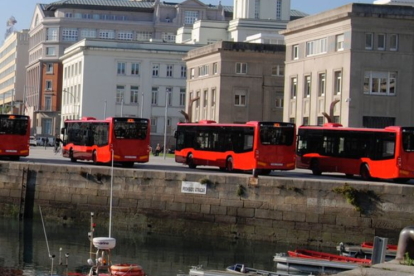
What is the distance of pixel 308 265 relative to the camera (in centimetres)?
3781

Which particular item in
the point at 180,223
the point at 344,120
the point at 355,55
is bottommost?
the point at 180,223

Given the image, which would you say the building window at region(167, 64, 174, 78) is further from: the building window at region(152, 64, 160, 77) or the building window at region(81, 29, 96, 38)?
the building window at region(81, 29, 96, 38)

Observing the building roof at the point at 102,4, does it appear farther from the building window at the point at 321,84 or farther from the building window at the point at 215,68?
the building window at the point at 321,84

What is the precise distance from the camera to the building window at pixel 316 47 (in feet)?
279

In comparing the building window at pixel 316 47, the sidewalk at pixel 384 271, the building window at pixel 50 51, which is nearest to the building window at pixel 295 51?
the building window at pixel 316 47

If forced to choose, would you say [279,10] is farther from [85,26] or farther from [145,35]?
[85,26]

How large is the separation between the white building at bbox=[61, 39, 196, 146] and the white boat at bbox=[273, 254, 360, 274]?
9752cm

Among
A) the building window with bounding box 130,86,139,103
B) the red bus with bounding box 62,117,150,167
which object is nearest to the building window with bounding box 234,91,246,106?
the building window with bounding box 130,86,139,103

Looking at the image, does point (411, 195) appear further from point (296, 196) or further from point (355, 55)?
point (355, 55)

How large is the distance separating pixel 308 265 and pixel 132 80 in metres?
103

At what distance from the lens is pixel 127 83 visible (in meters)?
139

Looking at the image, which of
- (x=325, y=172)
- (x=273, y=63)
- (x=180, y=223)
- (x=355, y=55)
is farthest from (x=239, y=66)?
(x=180, y=223)

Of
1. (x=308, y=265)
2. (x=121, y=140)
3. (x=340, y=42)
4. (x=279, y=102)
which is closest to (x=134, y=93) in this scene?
(x=279, y=102)

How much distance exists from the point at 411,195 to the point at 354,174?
A: 12.0m
